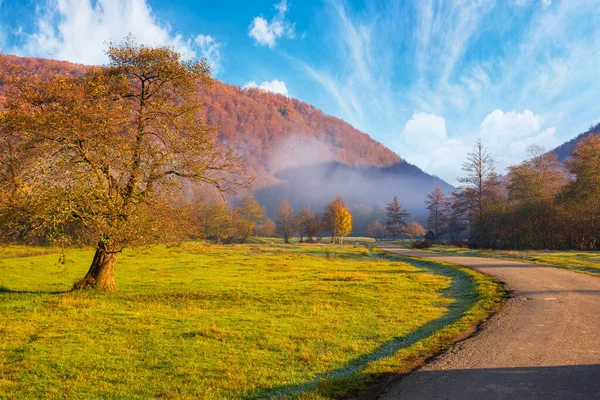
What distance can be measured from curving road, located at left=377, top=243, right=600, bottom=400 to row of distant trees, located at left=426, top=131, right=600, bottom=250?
4500 cm

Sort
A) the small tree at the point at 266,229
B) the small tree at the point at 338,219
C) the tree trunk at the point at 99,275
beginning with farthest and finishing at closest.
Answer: the small tree at the point at 266,229, the small tree at the point at 338,219, the tree trunk at the point at 99,275

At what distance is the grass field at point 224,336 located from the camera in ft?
23.4

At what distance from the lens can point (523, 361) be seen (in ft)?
24.1

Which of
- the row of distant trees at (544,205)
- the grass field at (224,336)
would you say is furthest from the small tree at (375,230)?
the grass field at (224,336)

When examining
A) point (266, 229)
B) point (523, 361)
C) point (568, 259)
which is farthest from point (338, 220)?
point (523, 361)

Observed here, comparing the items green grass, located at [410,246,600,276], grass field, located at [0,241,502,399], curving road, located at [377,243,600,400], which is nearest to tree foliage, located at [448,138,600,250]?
green grass, located at [410,246,600,276]

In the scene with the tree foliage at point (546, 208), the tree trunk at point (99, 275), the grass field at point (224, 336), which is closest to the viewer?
the grass field at point (224, 336)

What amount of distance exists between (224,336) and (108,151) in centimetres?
974

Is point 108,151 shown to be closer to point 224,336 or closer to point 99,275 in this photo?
point 99,275

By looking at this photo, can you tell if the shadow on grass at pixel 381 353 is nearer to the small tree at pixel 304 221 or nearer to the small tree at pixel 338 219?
the small tree at pixel 338 219

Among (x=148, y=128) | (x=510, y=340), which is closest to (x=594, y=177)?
(x=510, y=340)

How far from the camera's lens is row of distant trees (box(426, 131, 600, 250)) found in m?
48.8

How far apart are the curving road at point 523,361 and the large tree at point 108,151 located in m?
13.4

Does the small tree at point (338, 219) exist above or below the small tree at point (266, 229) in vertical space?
above
